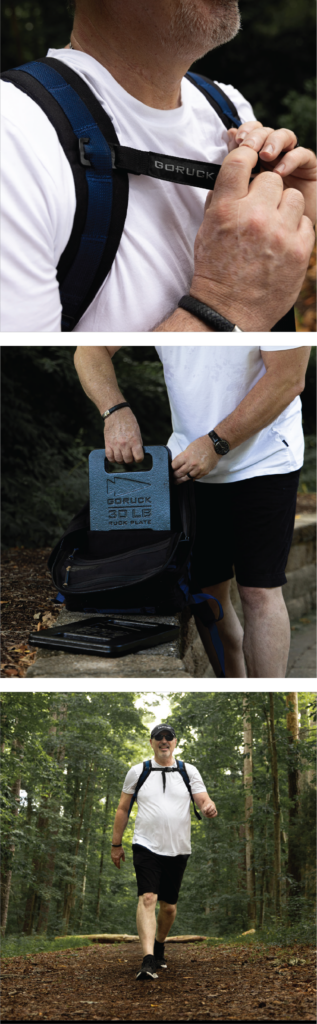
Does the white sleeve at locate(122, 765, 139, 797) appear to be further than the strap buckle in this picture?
Yes

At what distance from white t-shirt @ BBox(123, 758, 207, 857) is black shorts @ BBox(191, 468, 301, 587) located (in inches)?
19.1

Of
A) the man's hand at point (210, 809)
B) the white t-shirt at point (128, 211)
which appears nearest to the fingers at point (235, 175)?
the white t-shirt at point (128, 211)

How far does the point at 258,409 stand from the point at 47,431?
211 cm

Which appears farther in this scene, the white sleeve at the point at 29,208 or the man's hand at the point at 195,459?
the man's hand at the point at 195,459

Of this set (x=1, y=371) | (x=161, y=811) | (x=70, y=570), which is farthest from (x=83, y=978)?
(x=1, y=371)

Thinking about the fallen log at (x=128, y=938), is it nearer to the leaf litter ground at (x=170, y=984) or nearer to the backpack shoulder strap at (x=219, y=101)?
the leaf litter ground at (x=170, y=984)

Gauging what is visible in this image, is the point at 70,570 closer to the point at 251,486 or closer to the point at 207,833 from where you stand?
the point at 251,486

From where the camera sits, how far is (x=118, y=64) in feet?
3.39

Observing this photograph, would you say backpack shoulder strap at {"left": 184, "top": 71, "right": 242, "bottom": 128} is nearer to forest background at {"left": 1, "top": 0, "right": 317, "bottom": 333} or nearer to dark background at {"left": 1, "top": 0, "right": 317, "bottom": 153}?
forest background at {"left": 1, "top": 0, "right": 317, "bottom": 333}

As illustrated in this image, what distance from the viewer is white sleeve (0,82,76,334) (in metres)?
0.83

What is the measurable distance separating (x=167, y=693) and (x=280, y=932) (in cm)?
70

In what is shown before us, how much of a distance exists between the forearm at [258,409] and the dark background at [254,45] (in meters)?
1.15

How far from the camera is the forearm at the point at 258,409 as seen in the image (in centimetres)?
116

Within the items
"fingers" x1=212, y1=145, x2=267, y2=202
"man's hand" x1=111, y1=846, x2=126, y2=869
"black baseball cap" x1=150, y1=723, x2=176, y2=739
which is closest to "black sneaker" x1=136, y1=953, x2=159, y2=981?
"man's hand" x1=111, y1=846, x2=126, y2=869
